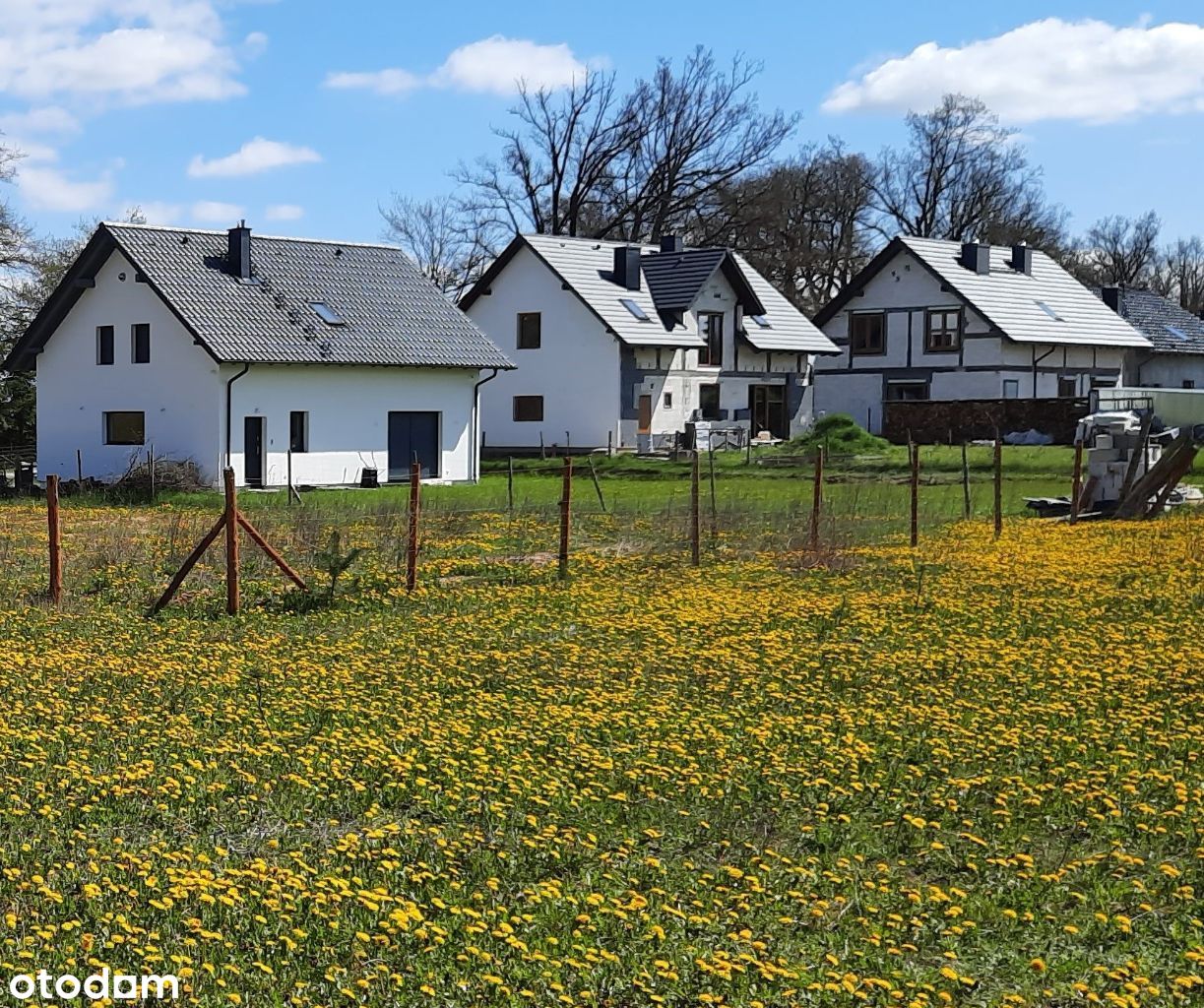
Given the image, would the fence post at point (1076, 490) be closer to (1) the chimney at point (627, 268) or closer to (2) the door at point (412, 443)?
(2) the door at point (412, 443)

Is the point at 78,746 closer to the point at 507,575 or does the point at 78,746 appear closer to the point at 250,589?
the point at 250,589

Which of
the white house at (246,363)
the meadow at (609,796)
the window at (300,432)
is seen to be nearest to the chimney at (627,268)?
the white house at (246,363)

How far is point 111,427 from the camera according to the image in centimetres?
4178

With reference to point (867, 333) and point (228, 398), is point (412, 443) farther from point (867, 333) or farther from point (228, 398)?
point (867, 333)

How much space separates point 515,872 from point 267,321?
34.1 meters

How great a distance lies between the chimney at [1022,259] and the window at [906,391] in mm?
7395

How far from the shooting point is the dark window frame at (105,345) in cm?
4159

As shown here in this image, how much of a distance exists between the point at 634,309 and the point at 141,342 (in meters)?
19.2

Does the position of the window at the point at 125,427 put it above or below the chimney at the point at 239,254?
below

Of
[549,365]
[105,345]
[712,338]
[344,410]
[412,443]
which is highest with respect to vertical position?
[712,338]

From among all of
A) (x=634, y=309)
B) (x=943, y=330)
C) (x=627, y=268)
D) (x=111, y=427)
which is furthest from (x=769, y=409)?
(x=111, y=427)

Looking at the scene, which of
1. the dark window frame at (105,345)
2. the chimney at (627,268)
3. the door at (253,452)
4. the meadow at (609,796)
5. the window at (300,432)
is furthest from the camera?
the chimney at (627,268)

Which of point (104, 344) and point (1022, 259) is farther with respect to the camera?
point (1022, 259)

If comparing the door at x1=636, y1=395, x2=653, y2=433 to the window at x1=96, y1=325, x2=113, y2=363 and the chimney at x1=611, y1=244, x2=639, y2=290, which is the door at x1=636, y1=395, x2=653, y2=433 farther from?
the window at x1=96, y1=325, x2=113, y2=363
